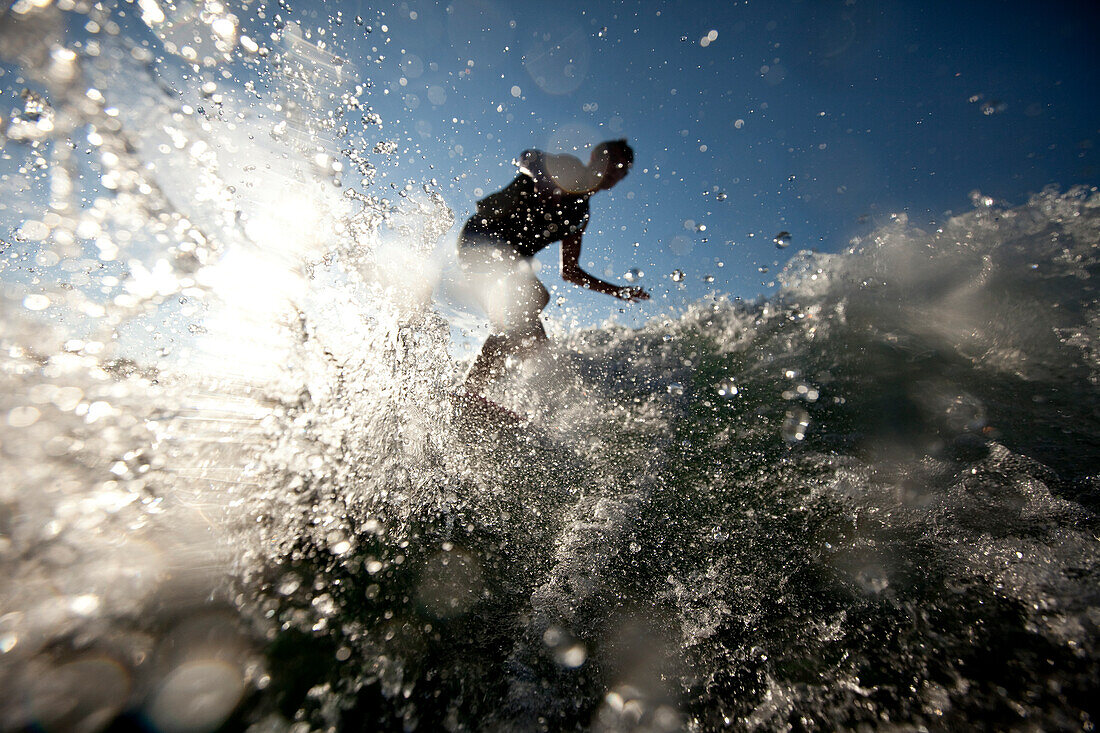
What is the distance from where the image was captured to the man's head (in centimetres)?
334

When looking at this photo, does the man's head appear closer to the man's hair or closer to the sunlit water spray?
the man's hair

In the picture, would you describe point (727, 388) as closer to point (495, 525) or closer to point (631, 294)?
point (631, 294)

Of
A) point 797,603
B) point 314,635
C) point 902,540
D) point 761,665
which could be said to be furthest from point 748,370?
point 314,635

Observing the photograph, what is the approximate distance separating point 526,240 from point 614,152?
1.09m

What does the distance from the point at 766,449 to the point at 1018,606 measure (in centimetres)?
181

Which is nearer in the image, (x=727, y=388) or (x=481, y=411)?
(x=481, y=411)

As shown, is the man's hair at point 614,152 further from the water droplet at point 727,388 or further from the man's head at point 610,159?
the water droplet at point 727,388

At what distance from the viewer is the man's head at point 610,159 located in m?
3.34

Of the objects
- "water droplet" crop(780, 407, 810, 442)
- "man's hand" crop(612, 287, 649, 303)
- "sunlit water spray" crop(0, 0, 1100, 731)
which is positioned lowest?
"sunlit water spray" crop(0, 0, 1100, 731)

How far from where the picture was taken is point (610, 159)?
336 cm

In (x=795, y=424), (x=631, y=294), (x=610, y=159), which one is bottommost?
(x=795, y=424)

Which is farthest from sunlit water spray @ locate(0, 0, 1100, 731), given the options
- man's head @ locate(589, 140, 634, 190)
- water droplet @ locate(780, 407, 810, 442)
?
man's head @ locate(589, 140, 634, 190)

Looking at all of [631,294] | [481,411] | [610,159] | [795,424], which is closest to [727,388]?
[795,424]

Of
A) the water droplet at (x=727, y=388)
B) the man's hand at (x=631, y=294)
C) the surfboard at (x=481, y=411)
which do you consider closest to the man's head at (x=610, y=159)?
the man's hand at (x=631, y=294)
